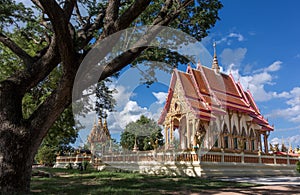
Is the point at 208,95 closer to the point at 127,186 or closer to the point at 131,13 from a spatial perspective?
the point at 127,186

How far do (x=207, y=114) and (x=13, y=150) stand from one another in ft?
38.8

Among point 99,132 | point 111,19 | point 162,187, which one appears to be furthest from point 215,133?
point 111,19

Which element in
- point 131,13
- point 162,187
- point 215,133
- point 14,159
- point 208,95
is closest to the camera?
point 14,159

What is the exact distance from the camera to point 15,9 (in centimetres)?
866

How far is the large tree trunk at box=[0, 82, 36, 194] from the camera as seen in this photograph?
17.6 ft

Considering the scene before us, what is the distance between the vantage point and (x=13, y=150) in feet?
18.1

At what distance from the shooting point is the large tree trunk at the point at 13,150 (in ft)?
17.6

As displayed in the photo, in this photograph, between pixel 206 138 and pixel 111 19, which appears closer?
pixel 111 19

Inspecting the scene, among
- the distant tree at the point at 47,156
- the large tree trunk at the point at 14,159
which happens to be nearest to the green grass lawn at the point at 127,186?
the large tree trunk at the point at 14,159

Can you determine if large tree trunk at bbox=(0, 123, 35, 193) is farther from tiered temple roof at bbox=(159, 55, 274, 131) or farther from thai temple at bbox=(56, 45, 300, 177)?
tiered temple roof at bbox=(159, 55, 274, 131)

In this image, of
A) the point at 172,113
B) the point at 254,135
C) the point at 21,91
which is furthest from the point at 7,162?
the point at 254,135

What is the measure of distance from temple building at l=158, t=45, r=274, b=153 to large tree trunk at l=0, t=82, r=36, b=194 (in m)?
9.71

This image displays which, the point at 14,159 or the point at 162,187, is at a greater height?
the point at 14,159

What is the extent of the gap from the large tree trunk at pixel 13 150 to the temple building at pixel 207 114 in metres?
9.71
